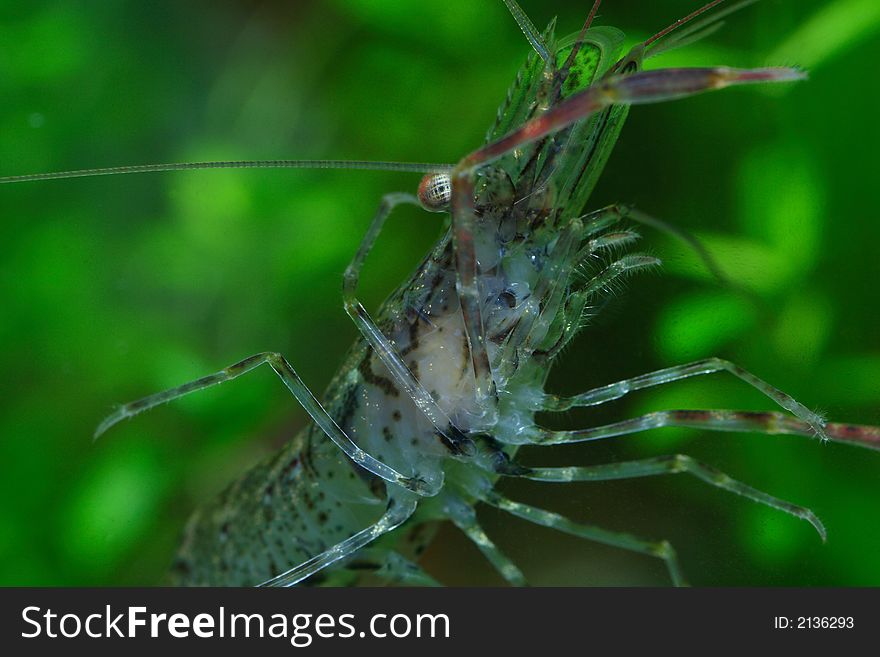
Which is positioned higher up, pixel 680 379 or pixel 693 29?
pixel 693 29

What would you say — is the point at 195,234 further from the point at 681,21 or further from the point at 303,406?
the point at 681,21

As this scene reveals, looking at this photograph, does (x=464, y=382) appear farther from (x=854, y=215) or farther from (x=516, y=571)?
(x=854, y=215)

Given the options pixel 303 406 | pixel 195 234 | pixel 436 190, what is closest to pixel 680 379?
pixel 436 190

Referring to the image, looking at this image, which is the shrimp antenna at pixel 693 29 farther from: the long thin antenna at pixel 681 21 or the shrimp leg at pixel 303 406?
the shrimp leg at pixel 303 406

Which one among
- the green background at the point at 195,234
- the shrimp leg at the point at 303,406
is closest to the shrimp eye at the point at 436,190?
the green background at the point at 195,234

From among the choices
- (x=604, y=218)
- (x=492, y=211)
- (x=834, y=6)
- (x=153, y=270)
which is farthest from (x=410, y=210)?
(x=834, y=6)

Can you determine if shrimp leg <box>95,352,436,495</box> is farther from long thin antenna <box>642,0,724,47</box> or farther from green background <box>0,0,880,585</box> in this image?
long thin antenna <box>642,0,724,47</box>

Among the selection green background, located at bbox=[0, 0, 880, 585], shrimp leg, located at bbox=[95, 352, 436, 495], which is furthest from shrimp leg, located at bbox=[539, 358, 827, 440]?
shrimp leg, located at bbox=[95, 352, 436, 495]

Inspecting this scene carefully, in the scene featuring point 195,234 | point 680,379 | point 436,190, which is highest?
point 195,234
